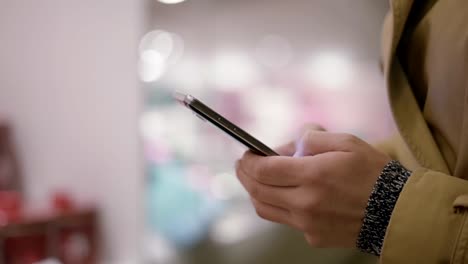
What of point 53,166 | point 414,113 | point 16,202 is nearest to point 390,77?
point 414,113

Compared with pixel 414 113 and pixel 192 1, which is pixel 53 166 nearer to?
pixel 192 1

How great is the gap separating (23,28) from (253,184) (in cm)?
151

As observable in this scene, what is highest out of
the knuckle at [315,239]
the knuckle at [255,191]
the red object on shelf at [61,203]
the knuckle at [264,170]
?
the knuckle at [264,170]

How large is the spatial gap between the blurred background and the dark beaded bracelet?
1111 millimetres

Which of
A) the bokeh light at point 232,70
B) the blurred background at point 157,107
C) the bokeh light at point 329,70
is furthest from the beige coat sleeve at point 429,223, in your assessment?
the bokeh light at point 232,70

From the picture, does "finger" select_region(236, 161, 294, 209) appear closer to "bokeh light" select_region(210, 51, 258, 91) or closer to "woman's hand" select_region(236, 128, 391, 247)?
"woman's hand" select_region(236, 128, 391, 247)

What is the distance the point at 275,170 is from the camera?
459 millimetres

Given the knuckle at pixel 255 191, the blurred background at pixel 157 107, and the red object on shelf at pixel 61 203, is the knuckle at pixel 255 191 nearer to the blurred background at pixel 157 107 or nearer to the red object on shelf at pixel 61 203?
the blurred background at pixel 157 107

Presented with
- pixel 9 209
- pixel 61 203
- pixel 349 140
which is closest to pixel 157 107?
pixel 61 203

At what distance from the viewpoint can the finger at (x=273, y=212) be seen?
475 mm

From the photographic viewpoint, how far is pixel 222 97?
1.79 metres

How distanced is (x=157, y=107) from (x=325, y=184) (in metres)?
1.29

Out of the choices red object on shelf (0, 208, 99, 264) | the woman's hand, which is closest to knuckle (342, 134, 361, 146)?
the woman's hand

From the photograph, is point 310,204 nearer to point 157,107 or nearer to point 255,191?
point 255,191
